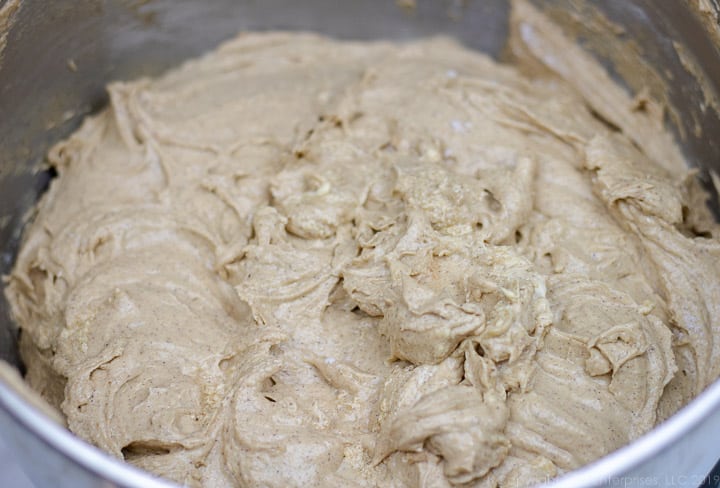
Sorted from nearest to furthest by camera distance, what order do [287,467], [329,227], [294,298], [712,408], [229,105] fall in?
[712,408]
[287,467]
[294,298]
[329,227]
[229,105]

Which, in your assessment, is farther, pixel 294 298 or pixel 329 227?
pixel 329 227

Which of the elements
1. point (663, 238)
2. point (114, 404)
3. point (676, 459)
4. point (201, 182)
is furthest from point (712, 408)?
point (201, 182)

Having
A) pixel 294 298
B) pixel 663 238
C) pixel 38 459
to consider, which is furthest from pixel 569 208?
pixel 38 459

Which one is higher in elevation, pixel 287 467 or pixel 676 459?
pixel 676 459

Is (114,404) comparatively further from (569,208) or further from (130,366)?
(569,208)

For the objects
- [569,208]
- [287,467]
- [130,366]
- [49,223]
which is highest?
[569,208]

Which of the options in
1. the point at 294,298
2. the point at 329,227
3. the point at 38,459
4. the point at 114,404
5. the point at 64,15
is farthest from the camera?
the point at 64,15
